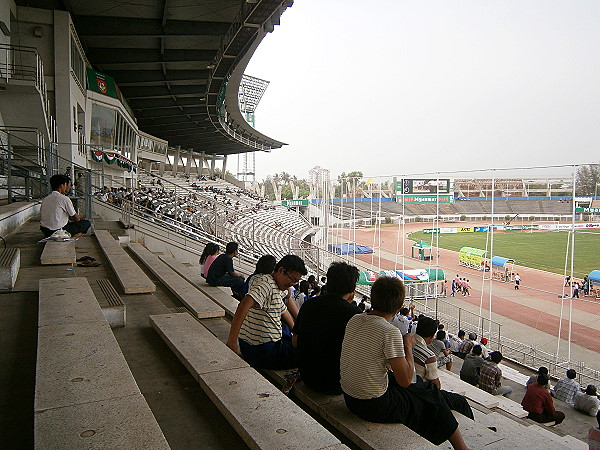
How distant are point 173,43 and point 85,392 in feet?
75.1

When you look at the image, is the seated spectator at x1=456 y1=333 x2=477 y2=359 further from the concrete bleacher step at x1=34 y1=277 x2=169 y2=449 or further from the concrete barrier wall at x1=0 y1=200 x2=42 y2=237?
the concrete barrier wall at x1=0 y1=200 x2=42 y2=237

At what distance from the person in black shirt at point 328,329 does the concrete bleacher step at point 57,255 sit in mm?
4503

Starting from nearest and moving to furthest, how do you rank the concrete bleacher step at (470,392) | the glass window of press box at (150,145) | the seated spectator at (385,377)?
the seated spectator at (385,377)
the concrete bleacher step at (470,392)
the glass window of press box at (150,145)

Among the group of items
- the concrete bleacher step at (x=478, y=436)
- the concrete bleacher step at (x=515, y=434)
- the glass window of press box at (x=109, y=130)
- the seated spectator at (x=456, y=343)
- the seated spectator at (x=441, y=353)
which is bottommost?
the seated spectator at (x=456, y=343)

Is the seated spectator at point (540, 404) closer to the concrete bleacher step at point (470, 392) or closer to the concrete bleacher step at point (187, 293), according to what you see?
the concrete bleacher step at point (470, 392)

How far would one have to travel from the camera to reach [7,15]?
1543cm

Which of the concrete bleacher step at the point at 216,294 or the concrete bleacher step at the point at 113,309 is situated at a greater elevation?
the concrete bleacher step at the point at 113,309

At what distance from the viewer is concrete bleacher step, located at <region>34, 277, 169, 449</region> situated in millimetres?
2166

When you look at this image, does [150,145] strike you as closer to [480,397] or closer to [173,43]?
[173,43]

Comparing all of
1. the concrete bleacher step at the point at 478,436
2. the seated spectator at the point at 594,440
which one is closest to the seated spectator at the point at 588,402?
the seated spectator at the point at 594,440

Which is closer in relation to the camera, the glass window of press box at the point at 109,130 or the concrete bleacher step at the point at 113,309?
the concrete bleacher step at the point at 113,309

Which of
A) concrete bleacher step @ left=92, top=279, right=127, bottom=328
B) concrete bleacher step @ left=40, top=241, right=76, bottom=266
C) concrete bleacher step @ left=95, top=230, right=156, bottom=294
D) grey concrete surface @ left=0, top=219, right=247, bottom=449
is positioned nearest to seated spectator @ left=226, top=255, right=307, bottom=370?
grey concrete surface @ left=0, top=219, right=247, bottom=449

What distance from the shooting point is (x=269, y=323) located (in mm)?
3734

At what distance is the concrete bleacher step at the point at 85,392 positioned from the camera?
2.17m
